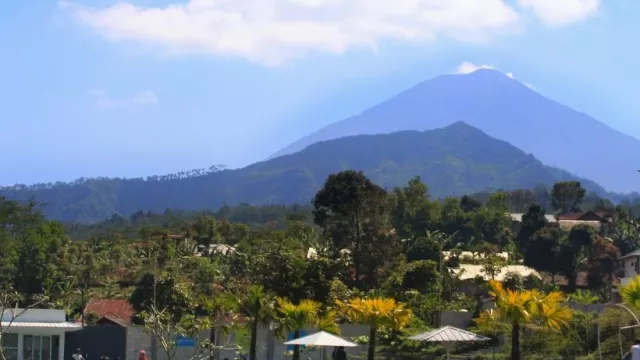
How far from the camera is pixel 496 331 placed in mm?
32281

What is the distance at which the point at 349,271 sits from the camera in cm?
4903

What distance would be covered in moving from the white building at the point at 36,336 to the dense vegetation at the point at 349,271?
3.18 ft

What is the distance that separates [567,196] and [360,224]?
6014 cm

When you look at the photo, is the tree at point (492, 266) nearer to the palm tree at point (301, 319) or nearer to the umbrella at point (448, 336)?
the palm tree at point (301, 319)

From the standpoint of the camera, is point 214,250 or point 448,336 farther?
point 214,250

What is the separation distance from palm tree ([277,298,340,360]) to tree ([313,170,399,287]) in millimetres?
16796

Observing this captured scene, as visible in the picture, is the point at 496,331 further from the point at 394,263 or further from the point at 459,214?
the point at 459,214

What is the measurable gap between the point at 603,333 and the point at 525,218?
40.9 m

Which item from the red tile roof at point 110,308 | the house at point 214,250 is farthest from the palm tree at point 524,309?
the house at point 214,250

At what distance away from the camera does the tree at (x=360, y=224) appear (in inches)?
1928

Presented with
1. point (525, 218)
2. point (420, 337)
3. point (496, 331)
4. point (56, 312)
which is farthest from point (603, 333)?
point (525, 218)

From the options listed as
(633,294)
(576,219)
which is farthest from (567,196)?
(633,294)

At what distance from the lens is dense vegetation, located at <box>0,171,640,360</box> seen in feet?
101

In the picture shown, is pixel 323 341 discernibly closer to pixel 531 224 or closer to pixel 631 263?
pixel 631 263
